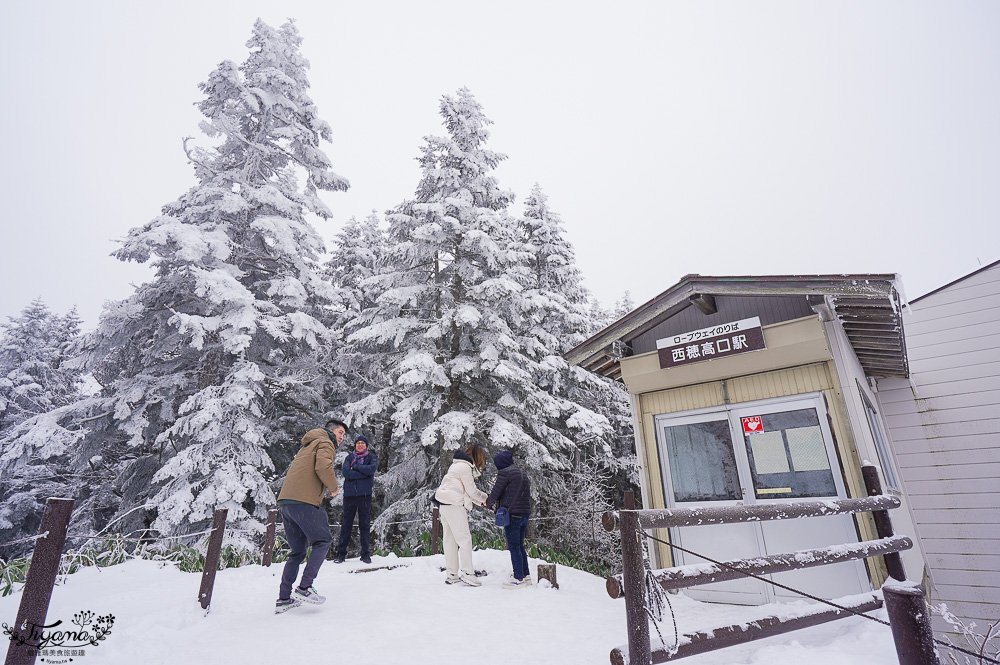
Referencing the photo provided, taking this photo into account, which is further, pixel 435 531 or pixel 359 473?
pixel 435 531

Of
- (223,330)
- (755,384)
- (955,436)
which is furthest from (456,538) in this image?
(955,436)

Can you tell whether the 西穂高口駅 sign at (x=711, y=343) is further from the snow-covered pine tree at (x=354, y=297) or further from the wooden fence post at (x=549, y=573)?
the snow-covered pine tree at (x=354, y=297)

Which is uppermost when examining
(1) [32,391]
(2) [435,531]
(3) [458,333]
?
(1) [32,391]

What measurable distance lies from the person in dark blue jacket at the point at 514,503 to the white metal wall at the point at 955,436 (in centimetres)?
809

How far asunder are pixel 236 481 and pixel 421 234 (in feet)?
24.1

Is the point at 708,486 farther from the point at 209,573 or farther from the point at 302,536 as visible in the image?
the point at 209,573

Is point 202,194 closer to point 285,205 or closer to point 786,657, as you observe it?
point 285,205

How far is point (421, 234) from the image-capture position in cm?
1282

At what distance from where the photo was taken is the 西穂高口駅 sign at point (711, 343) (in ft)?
24.4

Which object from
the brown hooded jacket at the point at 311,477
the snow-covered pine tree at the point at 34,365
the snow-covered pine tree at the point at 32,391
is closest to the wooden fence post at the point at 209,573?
the brown hooded jacket at the point at 311,477

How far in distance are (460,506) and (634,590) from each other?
4119 mm

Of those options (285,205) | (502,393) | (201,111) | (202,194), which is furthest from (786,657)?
(201,111)

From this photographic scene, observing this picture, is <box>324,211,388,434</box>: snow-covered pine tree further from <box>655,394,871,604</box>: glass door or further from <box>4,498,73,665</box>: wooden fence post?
<box>4,498,73,665</box>: wooden fence post

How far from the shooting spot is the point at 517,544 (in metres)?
7.12
